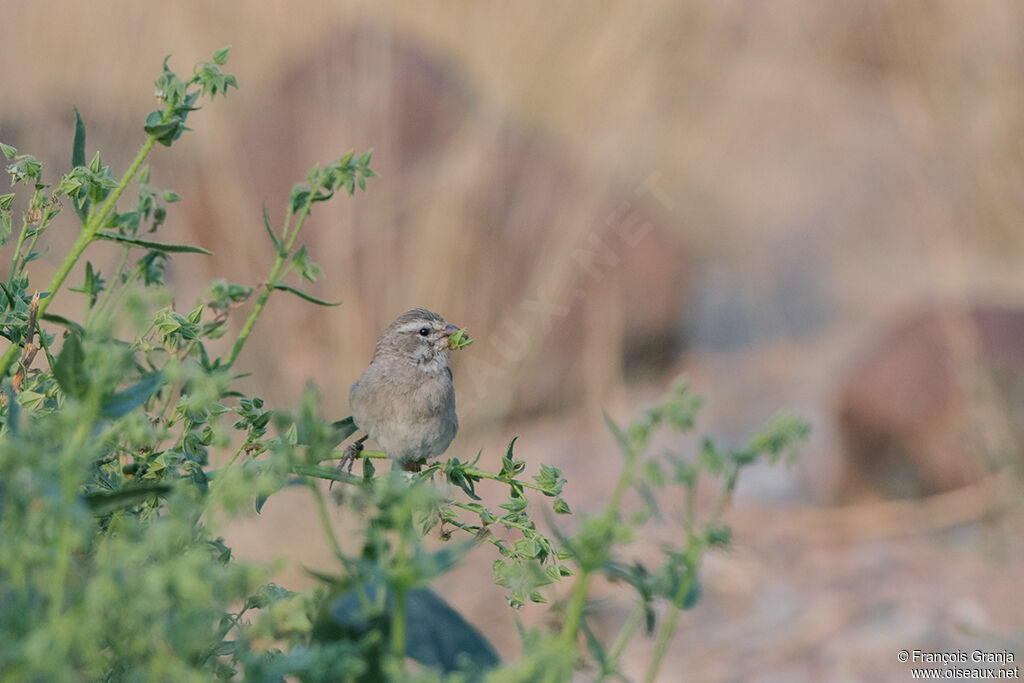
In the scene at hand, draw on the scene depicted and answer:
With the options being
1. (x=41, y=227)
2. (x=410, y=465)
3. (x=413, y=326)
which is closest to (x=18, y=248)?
(x=41, y=227)

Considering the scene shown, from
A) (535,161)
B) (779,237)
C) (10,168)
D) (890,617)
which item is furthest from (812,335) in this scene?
(10,168)

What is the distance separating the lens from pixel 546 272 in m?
4.78

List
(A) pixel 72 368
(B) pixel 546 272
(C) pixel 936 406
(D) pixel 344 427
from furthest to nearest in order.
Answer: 1. (C) pixel 936 406
2. (B) pixel 546 272
3. (D) pixel 344 427
4. (A) pixel 72 368

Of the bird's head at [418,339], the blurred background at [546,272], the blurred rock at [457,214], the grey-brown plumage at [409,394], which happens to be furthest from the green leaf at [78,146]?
the blurred rock at [457,214]

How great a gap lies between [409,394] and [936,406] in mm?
3542

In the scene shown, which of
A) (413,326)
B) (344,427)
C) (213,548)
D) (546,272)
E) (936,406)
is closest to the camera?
(213,548)

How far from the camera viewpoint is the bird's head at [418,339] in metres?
2.24

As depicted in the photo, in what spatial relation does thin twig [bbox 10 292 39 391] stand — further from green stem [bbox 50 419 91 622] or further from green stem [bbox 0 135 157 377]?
green stem [bbox 50 419 91 622]

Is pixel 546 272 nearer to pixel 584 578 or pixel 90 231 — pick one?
pixel 90 231

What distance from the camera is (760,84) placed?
26.6 ft

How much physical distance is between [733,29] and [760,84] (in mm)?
445

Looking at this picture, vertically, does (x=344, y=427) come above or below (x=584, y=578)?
above

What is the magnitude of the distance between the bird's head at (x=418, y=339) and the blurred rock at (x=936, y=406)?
323 centimetres

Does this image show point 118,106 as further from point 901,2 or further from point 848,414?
point 901,2
